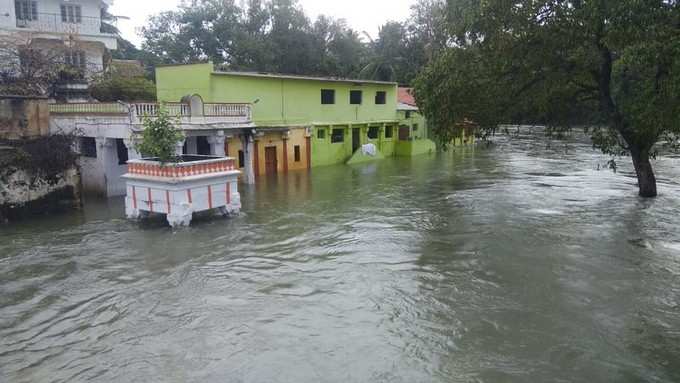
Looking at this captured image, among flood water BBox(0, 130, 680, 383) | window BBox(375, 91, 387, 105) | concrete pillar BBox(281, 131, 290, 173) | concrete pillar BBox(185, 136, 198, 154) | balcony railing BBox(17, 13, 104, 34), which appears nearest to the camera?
flood water BBox(0, 130, 680, 383)

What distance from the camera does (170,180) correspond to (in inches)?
586

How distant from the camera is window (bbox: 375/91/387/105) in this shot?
37.5m

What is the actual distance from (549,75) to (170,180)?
467 inches

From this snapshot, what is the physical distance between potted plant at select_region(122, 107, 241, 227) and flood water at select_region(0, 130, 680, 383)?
60cm

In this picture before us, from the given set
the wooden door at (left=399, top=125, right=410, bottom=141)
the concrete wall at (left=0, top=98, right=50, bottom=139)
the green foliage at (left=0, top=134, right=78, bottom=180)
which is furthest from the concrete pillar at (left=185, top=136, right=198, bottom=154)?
the wooden door at (left=399, top=125, right=410, bottom=141)

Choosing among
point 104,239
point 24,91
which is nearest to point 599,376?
point 104,239

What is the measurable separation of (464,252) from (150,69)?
37595mm

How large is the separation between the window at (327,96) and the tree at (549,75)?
48.2 ft

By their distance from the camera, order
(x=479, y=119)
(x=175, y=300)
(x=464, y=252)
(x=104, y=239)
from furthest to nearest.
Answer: (x=479, y=119)
(x=104, y=239)
(x=464, y=252)
(x=175, y=300)

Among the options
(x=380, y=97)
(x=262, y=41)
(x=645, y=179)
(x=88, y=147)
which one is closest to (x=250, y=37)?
(x=262, y=41)

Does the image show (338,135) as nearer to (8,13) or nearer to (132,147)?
(132,147)

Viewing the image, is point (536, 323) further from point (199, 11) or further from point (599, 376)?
point (199, 11)

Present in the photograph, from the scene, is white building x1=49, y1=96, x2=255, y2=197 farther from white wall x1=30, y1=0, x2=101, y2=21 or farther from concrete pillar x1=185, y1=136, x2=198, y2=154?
white wall x1=30, y1=0, x2=101, y2=21

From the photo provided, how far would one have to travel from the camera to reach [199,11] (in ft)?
146
